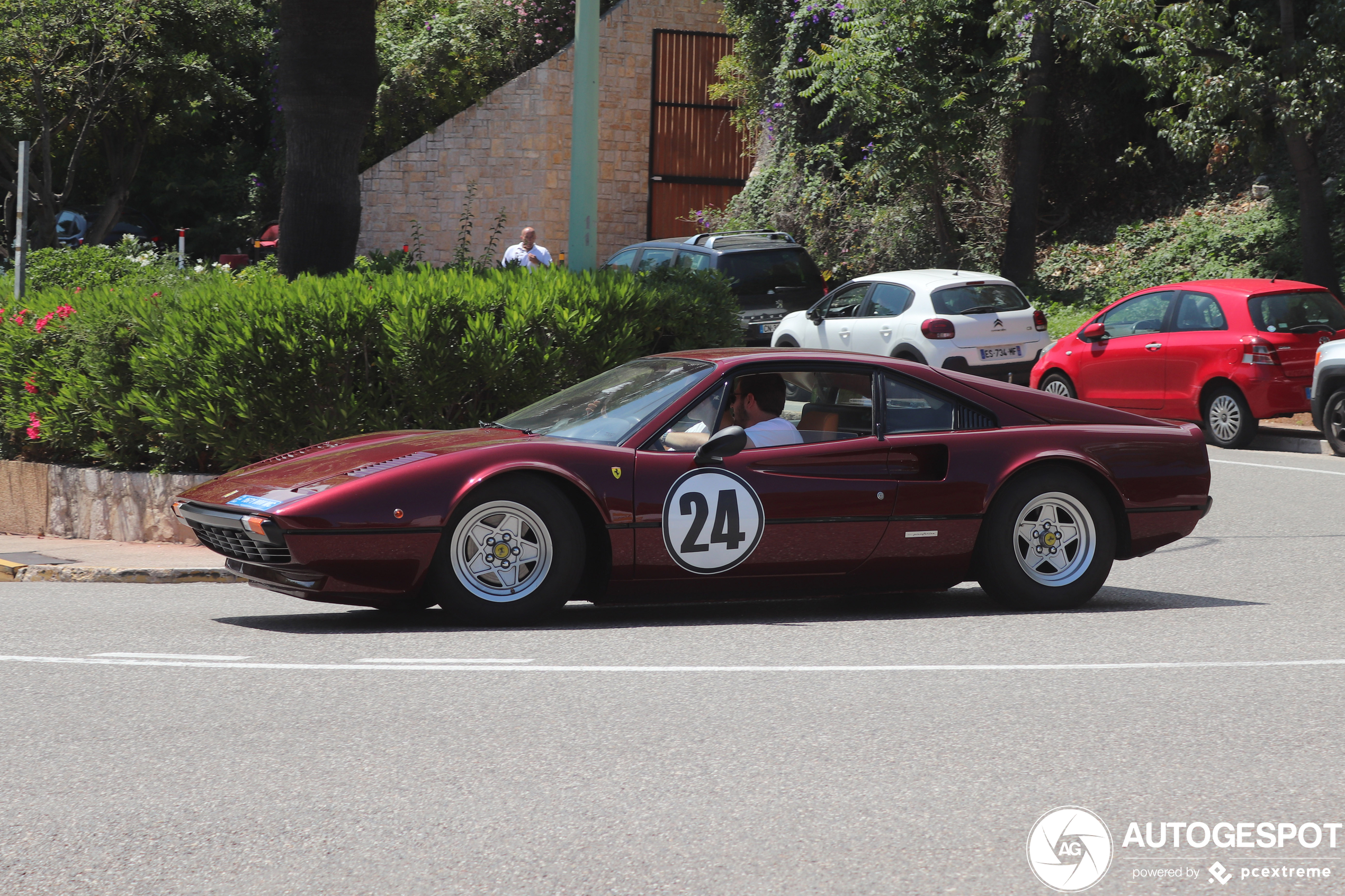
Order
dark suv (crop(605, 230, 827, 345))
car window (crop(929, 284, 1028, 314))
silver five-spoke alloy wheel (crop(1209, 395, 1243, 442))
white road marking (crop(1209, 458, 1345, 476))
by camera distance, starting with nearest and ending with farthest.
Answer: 1. white road marking (crop(1209, 458, 1345, 476))
2. silver five-spoke alloy wheel (crop(1209, 395, 1243, 442))
3. car window (crop(929, 284, 1028, 314))
4. dark suv (crop(605, 230, 827, 345))

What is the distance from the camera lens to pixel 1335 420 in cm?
1500

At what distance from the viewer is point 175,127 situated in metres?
33.5

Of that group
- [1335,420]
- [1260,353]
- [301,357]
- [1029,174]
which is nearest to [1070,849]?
[301,357]

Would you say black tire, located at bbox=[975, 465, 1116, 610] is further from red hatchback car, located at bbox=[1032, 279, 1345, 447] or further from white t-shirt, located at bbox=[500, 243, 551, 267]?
white t-shirt, located at bbox=[500, 243, 551, 267]

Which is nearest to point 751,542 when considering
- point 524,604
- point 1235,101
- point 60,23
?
point 524,604

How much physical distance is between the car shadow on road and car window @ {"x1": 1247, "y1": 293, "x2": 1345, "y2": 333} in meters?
8.08

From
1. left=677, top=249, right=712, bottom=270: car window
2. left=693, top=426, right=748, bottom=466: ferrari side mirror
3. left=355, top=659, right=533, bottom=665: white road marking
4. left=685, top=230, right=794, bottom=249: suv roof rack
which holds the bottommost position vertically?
left=355, top=659, right=533, bottom=665: white road marking

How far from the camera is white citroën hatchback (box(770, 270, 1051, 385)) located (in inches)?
711

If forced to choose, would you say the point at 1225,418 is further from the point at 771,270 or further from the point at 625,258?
the point at 625,258

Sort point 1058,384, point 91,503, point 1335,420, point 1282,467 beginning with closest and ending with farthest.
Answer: point 91,503 < point 1282,467 < point 1335,420 < point 1058,384

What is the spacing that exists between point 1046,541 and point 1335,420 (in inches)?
338

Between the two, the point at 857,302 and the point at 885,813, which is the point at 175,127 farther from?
the point at 885,813

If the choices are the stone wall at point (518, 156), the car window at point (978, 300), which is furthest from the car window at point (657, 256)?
the stone wall at point (518, 156)

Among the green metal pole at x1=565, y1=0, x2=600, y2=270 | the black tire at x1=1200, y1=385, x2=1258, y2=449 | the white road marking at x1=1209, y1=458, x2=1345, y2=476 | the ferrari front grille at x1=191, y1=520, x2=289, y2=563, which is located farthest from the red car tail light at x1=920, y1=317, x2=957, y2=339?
the ferrari front grille at x1=191, y1=520, x2=289, y2=563
